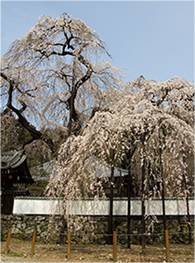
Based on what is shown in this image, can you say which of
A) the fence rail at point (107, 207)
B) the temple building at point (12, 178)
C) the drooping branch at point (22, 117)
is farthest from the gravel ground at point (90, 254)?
the drooping branch at point (22, 117)

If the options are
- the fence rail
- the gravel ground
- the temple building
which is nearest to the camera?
the gravel ground

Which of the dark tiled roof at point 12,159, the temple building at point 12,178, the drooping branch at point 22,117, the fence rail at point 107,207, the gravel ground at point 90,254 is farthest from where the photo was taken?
the dark tiled roof at point 12,159

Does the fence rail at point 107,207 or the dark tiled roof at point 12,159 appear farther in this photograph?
the dark tiled roof at point 12,159

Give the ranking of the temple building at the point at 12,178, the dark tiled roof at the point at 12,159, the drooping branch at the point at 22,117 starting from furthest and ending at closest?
the dark tiled roof at the point at 12,159 < the temple building at the point at 12,178 < the drooping branch at the point at 22,117

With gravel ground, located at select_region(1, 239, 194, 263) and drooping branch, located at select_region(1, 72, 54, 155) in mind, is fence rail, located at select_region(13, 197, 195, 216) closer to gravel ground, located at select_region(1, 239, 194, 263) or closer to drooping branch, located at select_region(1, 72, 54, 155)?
gravel ground, located at select_region(1, 239, 194, 263)

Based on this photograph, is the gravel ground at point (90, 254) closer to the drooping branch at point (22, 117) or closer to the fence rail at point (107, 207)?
the fence rail at point (107, 207)

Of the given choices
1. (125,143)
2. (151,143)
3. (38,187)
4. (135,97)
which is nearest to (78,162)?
(125,143)

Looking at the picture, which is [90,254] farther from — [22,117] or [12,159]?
[12,159]

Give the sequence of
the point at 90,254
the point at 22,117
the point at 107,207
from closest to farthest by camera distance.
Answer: the point at 90,254 → the point at 107,207 → the point at 22,117

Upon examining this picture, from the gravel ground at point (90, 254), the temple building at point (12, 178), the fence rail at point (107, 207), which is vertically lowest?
the gravel ground at point (90, 254)

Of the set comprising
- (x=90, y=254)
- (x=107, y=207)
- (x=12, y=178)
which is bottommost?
(x=90, y=254)

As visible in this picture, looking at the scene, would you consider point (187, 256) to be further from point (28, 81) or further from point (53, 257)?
point (28, 81)

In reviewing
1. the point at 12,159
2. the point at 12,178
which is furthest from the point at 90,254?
the point at 12,159

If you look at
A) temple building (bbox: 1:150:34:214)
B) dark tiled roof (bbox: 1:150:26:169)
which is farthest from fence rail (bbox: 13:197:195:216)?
dark tiled roof (bbox: 1:150:26:169)
